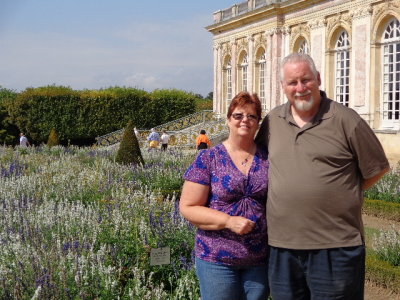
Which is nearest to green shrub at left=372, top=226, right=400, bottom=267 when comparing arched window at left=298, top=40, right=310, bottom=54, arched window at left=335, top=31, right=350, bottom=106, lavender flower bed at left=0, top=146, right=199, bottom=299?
lavender flower bed at left=0, top=146, right=199, bottom=299

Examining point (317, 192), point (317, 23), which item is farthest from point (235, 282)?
point (317, 23)

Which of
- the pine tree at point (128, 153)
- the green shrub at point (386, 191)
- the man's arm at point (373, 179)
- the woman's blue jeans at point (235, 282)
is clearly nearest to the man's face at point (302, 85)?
the man's arm at point (373, 179)

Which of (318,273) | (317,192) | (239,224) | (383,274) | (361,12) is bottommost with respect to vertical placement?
(383,274)

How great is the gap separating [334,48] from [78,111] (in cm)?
1493

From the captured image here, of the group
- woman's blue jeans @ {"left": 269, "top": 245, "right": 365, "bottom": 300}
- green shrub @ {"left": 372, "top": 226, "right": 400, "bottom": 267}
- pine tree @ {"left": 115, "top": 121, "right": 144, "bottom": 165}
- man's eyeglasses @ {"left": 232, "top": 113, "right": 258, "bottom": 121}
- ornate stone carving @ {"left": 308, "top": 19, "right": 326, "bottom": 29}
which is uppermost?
ornate stone carving @ {"left": 308, "top": 19, "right": 326, "bottom": 29}

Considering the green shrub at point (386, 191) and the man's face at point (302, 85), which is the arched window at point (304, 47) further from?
the man's face at point (302, 85)

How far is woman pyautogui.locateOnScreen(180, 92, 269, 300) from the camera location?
3.04 metres

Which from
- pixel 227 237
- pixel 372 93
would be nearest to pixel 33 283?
pixel 227 237

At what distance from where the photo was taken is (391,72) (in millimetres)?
17922

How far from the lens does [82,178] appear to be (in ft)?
30.2

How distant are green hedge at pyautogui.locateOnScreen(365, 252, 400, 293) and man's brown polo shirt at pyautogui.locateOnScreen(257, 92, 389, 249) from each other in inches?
127

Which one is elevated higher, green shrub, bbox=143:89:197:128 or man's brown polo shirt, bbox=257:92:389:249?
green shrub, bbox=143:89:197:128

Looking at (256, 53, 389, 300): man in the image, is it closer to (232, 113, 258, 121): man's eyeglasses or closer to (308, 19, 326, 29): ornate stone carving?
(232, 113, 258, 121): man's eyeglasses

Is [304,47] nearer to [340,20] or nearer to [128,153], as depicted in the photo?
[340,20]
